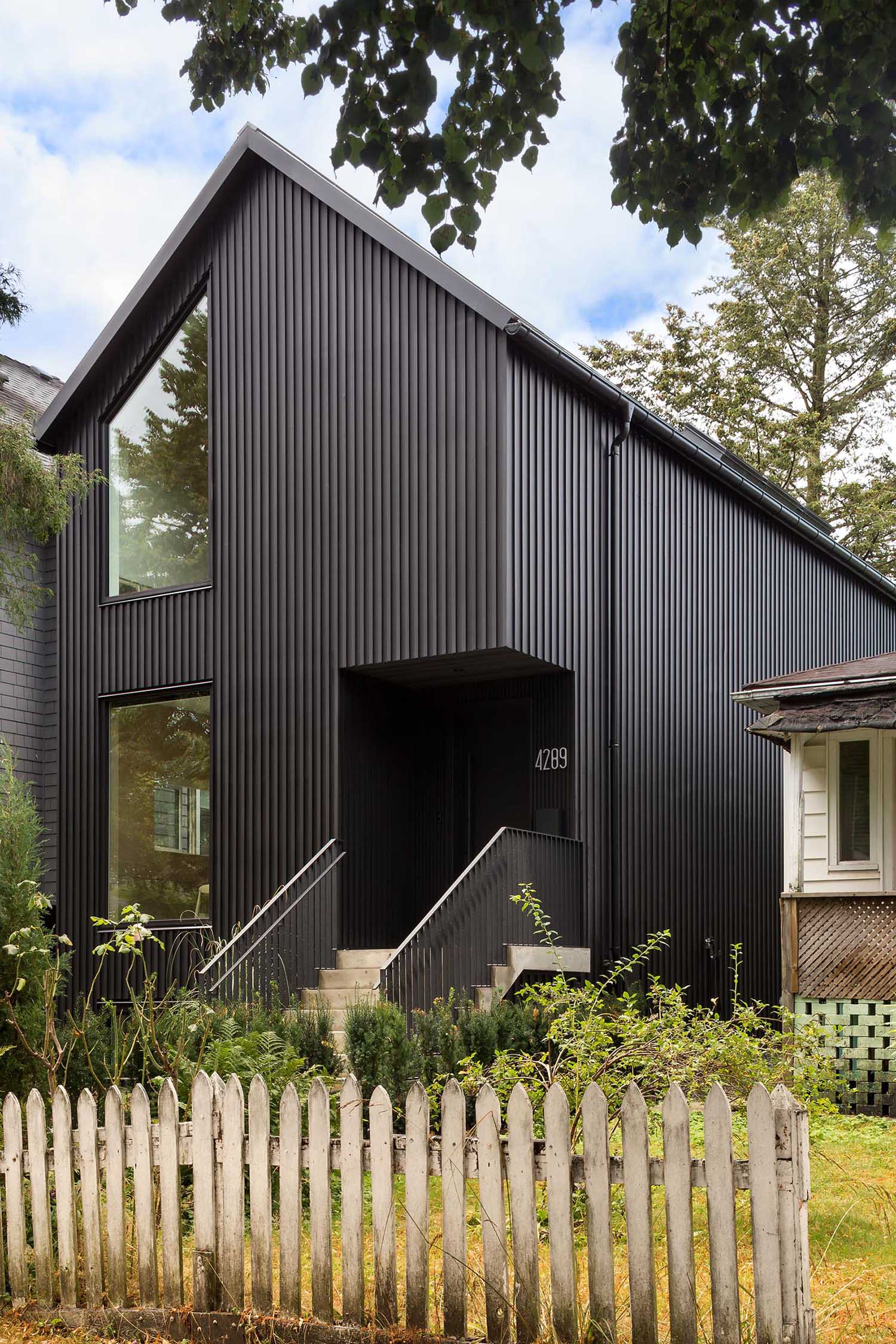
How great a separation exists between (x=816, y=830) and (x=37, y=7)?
10681 mm

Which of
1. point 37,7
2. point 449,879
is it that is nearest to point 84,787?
point 449,879

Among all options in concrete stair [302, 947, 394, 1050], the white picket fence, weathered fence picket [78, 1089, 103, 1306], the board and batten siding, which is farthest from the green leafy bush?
the board and batten siding

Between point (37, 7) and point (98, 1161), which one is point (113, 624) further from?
point (98, 1161)

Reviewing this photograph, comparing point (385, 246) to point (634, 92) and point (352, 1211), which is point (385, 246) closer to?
point (634, 92)

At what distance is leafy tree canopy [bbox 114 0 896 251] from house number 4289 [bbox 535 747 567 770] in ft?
27.8

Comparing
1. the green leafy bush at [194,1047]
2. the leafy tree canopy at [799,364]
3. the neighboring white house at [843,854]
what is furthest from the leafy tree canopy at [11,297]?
the leafy tree canopy at [799,364]

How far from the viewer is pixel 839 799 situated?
14.8 metres

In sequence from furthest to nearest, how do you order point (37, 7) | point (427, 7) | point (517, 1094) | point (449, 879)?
1. point (449, 879)
2. point (37, 7)
3. point (427, 7)
4. point (517, 1094)

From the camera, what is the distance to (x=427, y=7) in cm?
624

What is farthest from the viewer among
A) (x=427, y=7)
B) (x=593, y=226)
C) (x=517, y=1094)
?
(x=593, y=226)

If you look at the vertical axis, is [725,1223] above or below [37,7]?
below

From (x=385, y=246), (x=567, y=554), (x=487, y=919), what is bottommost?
(x=487, y=919)

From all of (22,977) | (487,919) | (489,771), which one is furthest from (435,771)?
(22,977)

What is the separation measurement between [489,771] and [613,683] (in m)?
1.80
